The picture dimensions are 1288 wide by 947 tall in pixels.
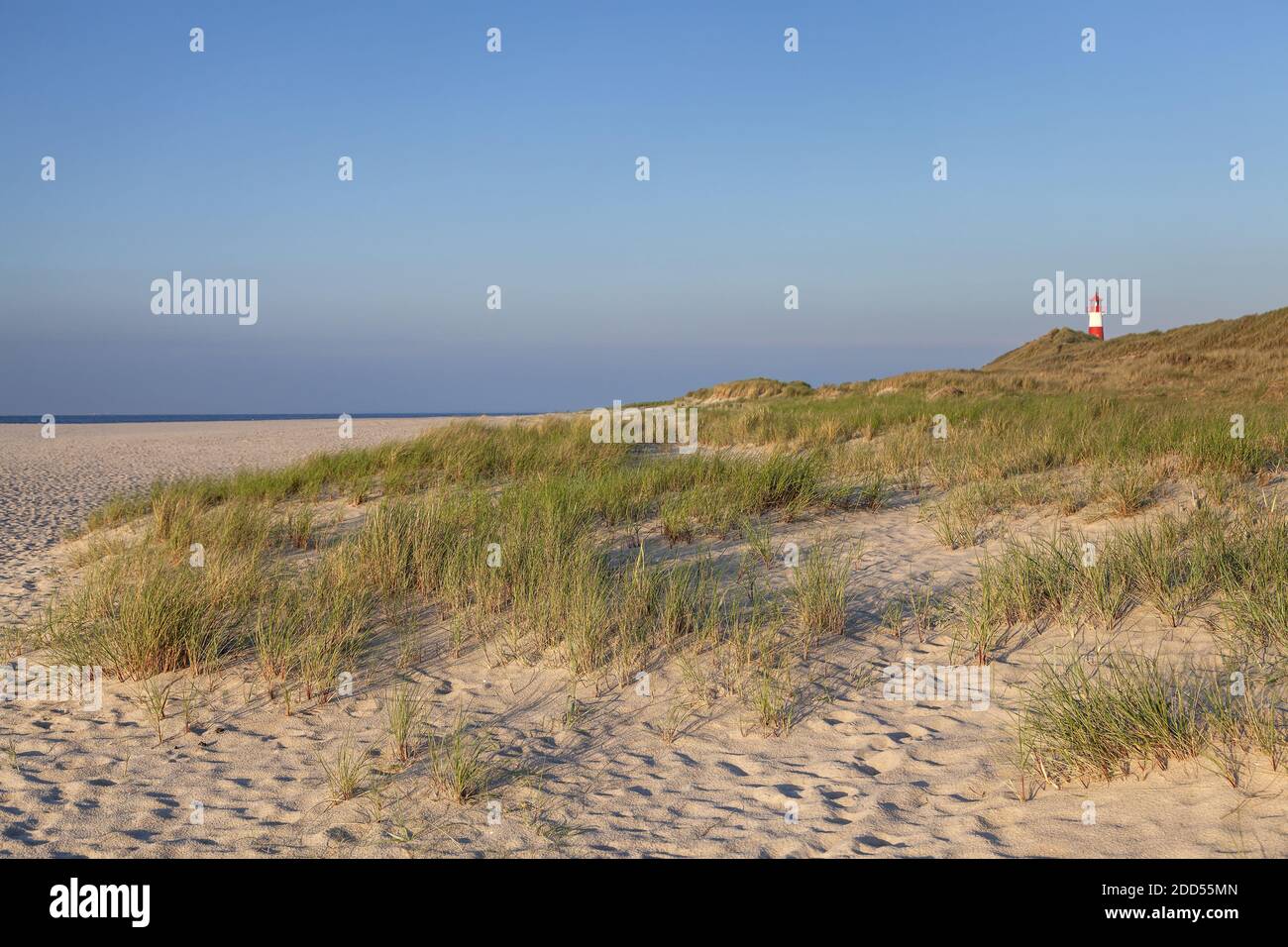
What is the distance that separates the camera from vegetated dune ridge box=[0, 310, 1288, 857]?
316 cm

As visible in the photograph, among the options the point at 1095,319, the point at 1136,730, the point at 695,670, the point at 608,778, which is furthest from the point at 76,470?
the point at 1095,319

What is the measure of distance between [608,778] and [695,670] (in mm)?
1036

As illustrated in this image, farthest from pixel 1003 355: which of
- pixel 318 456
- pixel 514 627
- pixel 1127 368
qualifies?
pixel 514 627

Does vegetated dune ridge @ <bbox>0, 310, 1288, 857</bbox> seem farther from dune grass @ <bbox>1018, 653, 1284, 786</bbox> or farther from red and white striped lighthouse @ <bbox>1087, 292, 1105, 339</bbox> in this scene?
red and white striped lighthouse @ <bbox>1087, 292, 1105, 339</bbox>

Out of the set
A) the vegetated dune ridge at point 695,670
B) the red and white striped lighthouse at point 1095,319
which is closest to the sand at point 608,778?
the vegetated dune ridge at point 695,670

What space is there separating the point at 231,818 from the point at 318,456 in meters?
9.18

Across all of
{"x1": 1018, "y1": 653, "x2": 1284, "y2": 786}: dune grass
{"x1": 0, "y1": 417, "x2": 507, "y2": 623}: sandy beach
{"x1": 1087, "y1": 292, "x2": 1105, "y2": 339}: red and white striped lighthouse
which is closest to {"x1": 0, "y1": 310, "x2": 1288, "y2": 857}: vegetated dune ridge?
{"x1": 1018, "y1": 653, "x2": 1284, "y2": 786}: dune grass

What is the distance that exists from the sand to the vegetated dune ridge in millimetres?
17

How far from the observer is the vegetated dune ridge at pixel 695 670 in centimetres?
316

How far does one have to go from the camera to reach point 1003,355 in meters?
42.8

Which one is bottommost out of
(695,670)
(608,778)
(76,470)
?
(608,778)

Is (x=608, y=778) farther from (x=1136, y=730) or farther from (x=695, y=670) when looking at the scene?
(x=1136, y=730)

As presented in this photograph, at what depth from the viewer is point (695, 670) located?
454 centimetres
